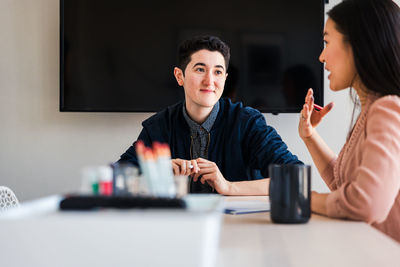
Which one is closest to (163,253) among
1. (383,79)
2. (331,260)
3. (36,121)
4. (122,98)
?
(331,260)

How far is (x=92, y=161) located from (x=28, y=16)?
100cm

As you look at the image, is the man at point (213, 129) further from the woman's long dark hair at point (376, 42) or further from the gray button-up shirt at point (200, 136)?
the woman's long dark hair at point (376, 42)

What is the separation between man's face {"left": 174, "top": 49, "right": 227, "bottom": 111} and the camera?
205cm

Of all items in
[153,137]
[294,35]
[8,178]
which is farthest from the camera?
[8,178]

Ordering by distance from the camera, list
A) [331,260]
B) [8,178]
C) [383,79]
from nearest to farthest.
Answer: [331,260], [383,79], [8,178]

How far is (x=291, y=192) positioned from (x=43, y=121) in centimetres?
234

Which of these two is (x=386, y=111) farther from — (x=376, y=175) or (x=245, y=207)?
(x=245, y=207)

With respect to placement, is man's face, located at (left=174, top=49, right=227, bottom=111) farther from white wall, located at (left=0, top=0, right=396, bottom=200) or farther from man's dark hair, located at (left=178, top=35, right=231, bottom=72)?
white wall, located at (left=0, top=0, right=396, bottom=200)

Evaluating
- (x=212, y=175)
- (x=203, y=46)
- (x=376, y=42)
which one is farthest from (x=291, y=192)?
(x=203, y=46)

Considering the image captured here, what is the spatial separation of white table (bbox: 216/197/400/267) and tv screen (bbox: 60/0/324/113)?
1.87 meters

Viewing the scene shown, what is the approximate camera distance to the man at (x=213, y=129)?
205cm

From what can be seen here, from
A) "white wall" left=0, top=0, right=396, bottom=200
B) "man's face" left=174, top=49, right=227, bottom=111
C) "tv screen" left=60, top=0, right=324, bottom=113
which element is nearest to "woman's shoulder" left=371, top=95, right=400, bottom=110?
"man's face" left=174, top=49, right=227, bottom=111

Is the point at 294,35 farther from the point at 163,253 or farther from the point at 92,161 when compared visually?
the point at 163,253

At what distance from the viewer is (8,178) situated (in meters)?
2.99
